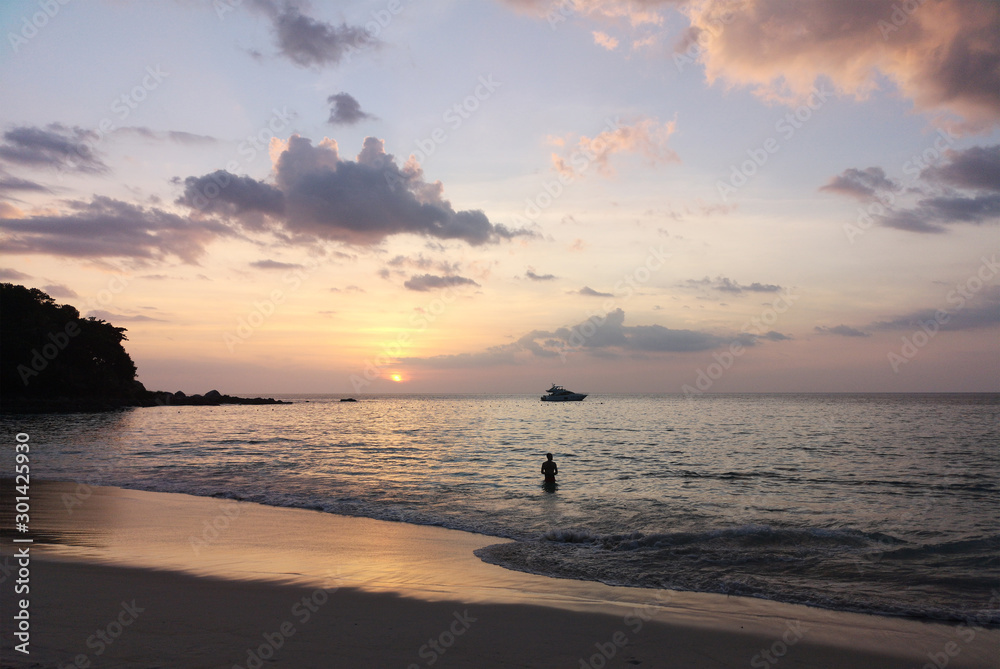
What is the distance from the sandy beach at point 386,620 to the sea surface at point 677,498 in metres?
1.48

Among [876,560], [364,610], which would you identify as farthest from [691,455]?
[364,610]

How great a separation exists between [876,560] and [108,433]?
57499mm

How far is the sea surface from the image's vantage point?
11891mm

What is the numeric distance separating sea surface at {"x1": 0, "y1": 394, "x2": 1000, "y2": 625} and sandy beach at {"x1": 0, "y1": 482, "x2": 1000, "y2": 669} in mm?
1482

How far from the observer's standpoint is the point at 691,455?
3694cm

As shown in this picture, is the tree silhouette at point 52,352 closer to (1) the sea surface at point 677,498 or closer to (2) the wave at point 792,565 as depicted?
(1) the sea surface at point 677,498

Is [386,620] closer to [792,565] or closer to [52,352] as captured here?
[792,565]

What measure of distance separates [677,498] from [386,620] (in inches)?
627

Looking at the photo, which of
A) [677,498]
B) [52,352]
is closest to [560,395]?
[52,352]

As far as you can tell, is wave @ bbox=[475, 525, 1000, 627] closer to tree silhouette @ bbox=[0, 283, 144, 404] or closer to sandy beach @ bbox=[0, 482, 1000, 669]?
sandy beach @ bbox=[0, 482, 1000, 669]

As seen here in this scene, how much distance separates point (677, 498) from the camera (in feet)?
70.1

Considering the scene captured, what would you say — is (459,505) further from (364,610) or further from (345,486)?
(364,610)

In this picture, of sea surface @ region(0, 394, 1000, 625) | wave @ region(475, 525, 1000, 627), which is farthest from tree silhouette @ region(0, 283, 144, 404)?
wave @ region(475, 525, 1000, 627)

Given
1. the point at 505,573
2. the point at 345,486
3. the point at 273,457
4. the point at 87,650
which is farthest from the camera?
the point at 273,457
